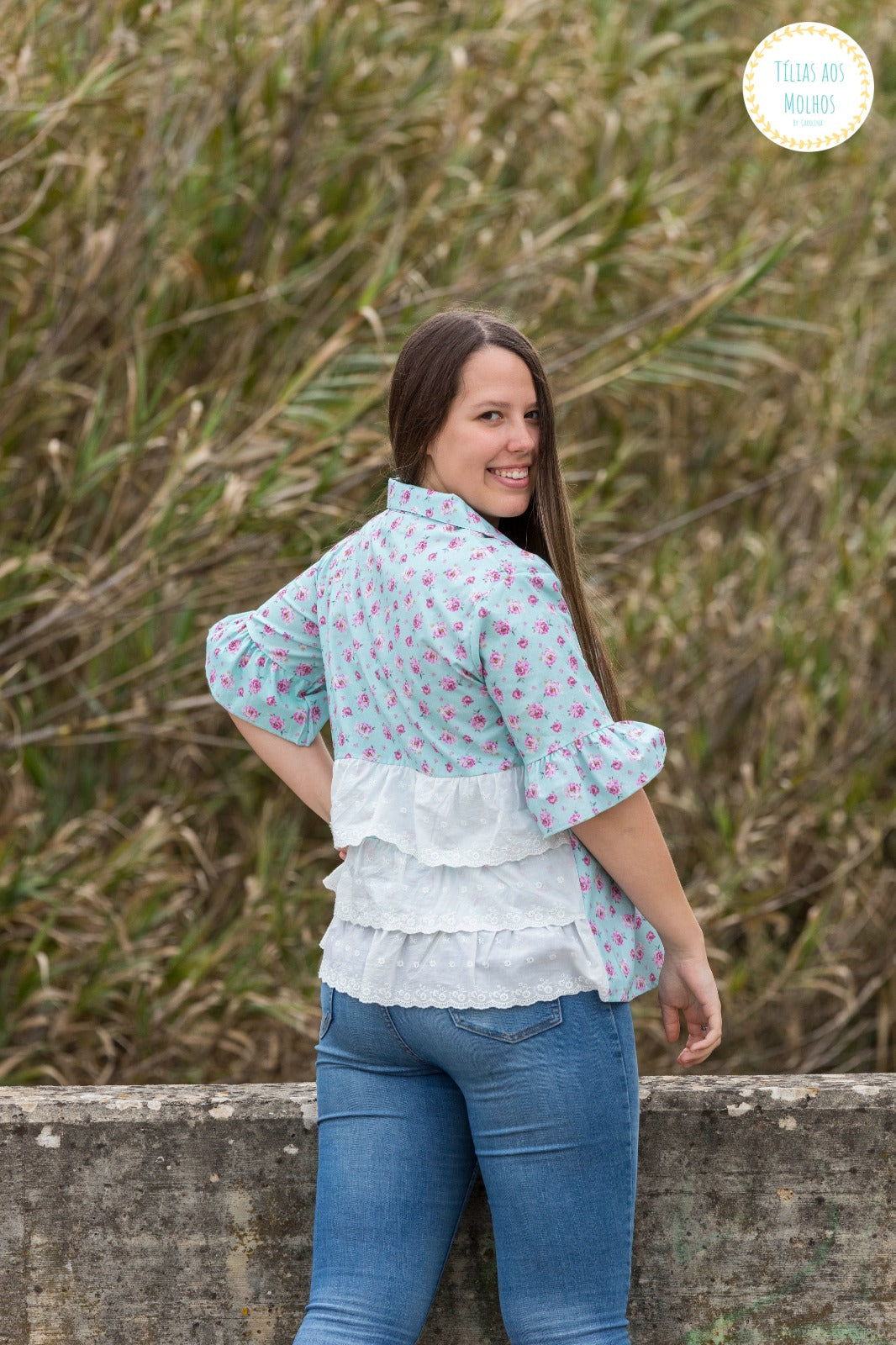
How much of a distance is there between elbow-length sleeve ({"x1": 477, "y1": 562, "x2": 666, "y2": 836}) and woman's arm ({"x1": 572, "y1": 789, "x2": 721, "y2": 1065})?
0.10ft

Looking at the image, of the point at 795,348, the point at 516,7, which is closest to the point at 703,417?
the point at 795,348

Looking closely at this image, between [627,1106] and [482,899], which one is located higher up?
[482,899]

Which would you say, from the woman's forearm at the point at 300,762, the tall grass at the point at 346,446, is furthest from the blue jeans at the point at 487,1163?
the tall grass at the point at 346,446

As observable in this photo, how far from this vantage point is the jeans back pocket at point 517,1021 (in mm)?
1335

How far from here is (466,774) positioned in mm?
1382

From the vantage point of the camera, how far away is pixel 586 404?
3.87 meters

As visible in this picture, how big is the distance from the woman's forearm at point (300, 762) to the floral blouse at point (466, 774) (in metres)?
0.16

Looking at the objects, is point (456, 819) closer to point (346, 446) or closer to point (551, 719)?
point (551, 719)

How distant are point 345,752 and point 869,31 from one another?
3.64 m

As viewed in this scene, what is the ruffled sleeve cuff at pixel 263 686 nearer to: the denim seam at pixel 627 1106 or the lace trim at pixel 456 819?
the lace trim at pixel 456 819

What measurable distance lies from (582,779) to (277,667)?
450 mm

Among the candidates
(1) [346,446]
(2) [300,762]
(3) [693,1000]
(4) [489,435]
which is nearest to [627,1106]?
(3) [693,1000]

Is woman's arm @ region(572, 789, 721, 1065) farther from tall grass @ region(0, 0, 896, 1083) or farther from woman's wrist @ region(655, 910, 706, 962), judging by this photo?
tall grass @ region(0, 0, 896, 1083)

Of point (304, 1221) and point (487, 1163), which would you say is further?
point (304, 1221)
